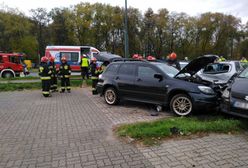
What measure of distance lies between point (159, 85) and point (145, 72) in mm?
811

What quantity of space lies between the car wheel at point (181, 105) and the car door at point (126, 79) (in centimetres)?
173

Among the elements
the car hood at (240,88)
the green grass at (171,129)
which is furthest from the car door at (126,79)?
the car hood at (240,88)

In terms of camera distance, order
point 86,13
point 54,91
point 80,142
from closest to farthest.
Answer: point 80,142 → point 54,91 → point 86,13

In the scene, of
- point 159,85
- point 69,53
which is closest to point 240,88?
point 159,85

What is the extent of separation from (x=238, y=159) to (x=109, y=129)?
2.93m

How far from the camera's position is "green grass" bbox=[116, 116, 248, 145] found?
5.22 meters

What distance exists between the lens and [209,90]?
6930 millimetres

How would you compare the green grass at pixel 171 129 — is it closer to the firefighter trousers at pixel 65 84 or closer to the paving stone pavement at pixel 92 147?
the paving stone pavement at pixel 92 147

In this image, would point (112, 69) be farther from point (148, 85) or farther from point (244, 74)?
point (244, 74)

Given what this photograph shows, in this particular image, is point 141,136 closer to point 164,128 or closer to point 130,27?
point 164,128

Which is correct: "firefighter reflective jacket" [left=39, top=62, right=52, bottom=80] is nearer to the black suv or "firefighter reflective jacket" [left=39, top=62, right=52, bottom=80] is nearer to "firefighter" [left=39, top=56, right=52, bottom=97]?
"firefighter" [left=39, top=56, right=52, bottom=97]

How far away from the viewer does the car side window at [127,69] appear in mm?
8688

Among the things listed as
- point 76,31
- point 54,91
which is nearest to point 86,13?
point 76,31

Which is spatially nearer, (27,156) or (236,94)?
(27,156)
